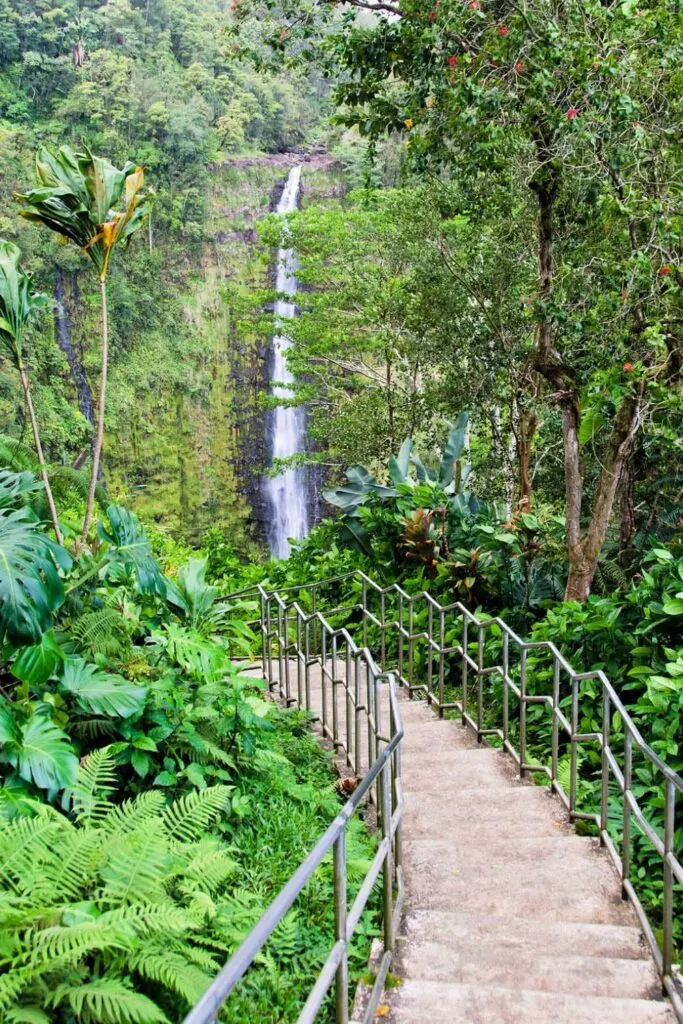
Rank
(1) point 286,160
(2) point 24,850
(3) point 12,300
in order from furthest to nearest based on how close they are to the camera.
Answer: (1) point 286,160, (3) point 12,300, (2) point 24,850

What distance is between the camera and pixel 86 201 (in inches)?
181

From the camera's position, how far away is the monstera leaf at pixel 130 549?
4.11 metres

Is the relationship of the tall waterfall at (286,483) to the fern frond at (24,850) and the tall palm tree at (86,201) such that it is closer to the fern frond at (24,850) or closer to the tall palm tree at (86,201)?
the tall palm tree at (86,201)

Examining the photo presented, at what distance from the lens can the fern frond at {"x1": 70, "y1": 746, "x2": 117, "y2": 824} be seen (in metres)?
2.79

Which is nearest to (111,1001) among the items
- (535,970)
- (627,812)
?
(535,970)

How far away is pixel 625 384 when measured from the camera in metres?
5.05

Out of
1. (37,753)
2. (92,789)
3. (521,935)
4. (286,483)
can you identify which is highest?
(286,483)

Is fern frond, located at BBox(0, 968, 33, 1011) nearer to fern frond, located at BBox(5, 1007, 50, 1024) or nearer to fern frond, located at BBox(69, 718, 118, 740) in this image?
fern frond, located at BBox(5, 1007, 50, 1024)

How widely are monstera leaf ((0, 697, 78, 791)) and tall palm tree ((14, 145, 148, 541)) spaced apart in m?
1.63

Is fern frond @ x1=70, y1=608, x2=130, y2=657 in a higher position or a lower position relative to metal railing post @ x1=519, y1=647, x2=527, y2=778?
higher

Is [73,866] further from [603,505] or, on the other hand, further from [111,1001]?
[603,505]

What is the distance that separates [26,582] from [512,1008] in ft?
7.26

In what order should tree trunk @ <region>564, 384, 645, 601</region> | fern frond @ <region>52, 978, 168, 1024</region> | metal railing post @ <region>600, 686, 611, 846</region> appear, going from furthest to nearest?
tree trunk @ <region>564, 384, 645, 601</region> < metal railing post @ <region>600, 686, 611, 846</region> < fern frond @ <region>52, 978, 168, 1024</region>

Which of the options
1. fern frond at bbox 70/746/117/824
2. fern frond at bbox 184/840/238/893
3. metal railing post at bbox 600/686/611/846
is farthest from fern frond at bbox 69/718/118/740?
metal railing post at bbox 600/686/611/846
